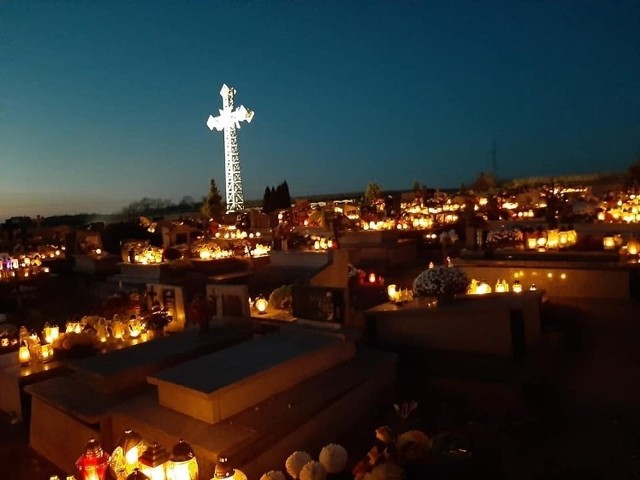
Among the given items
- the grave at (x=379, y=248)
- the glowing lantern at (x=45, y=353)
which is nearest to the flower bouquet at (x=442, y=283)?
the glowing lantern at (x=45, y=353)

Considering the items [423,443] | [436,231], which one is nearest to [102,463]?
[423,443]

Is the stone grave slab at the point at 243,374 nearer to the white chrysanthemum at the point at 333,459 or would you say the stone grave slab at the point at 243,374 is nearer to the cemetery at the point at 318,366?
the cemetery at the point at 318,366

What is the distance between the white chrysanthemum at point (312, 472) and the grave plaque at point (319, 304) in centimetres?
335

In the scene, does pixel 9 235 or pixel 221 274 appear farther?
pixel 9 235

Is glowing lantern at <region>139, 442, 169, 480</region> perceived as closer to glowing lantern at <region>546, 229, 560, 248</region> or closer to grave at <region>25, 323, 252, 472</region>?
grave at <region>25, 323, 252, 472</region>

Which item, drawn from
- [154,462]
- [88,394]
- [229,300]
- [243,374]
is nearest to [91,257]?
[229,300]

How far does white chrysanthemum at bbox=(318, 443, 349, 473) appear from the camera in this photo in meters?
5.08

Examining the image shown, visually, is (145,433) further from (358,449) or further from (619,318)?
(619,318)

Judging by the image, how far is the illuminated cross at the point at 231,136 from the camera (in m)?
44.1

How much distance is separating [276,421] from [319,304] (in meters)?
3.01

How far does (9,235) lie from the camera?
29.1 m

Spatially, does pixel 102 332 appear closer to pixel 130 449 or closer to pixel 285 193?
pixel 130 449

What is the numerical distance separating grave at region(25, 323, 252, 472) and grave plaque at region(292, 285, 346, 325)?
4.86ft

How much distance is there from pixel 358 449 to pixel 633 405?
3216 mm
